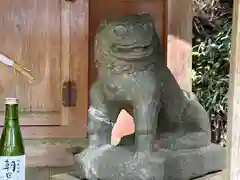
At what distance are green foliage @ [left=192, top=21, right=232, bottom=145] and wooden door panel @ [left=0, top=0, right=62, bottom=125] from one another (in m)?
1.54

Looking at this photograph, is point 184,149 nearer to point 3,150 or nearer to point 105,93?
point 105,93

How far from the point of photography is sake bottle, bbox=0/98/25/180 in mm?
1009

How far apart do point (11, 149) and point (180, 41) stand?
743 mm

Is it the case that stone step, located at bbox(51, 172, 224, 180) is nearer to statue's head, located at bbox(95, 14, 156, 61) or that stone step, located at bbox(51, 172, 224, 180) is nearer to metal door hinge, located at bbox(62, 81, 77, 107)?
statue's head, located at bbox(95, 14, 156, 61)

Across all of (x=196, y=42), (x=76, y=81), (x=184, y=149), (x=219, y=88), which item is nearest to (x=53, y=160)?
(x=76, y=81)

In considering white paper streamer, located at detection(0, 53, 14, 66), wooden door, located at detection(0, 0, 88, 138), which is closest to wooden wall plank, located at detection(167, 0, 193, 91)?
wooden door, located at detection(0, 0, 88, 138)

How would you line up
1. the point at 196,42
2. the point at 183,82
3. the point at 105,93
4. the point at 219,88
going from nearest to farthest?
the point at 105,93 < the point at 183,82 < the point at 219,88 < the point at 196,42

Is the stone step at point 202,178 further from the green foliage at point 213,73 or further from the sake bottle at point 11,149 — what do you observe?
the green foliage at point 213,73

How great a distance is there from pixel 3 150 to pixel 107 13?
0.65 meters

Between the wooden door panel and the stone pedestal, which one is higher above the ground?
the wooden door panel

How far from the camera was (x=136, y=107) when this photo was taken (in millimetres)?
957

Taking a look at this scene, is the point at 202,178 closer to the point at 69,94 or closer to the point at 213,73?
the point at 69,94

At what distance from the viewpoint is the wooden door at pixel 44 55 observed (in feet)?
4.73

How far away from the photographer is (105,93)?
99 centimetres
